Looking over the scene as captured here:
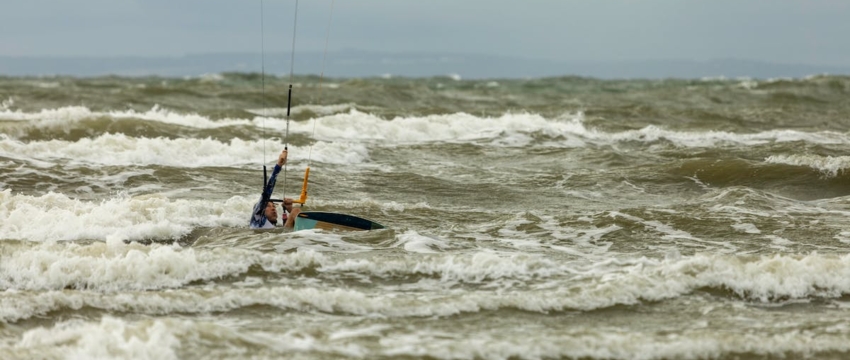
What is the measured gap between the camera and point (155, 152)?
17391mm

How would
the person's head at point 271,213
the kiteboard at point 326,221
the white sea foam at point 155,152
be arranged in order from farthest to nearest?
the white sea foam at point 155,152 → the person's head at point 271,213 → the kiteboard at point 326,221

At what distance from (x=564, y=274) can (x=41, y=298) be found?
454 cm

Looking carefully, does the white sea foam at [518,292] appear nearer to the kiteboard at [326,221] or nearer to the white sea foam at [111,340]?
the white sea foam at [111,340]

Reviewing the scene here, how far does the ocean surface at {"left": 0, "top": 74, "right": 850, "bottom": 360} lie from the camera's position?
6957 millimetres

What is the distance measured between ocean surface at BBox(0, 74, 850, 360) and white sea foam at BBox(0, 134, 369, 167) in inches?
2.4

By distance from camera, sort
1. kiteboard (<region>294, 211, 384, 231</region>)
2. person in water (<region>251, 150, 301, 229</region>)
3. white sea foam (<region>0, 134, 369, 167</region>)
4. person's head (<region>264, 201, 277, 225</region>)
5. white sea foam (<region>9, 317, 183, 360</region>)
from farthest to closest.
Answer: white sea foam (<region>0, 134, 369, 167</region>)
person's head (<region>264, 201, 277, 225</region>)
person in water (<region>251, 150, 301, 229</region>)
kiteboard (<region>294, 211, 384, 231</region>)
white sea foam (<region>9, 317, 183, 360</region>)

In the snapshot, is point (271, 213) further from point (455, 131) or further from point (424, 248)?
point (455, 131)

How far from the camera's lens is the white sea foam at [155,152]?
16828 mm

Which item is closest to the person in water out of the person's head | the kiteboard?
the person's head

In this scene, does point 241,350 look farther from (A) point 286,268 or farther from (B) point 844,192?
(B) point 844,192

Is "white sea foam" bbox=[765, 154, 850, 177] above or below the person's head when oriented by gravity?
above

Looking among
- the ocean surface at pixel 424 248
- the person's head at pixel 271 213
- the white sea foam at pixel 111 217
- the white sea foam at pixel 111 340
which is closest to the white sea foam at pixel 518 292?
the ocean surface at pixel 424 248

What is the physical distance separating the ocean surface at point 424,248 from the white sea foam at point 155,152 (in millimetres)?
60

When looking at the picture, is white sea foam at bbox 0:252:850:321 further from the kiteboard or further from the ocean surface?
the kiteboard
